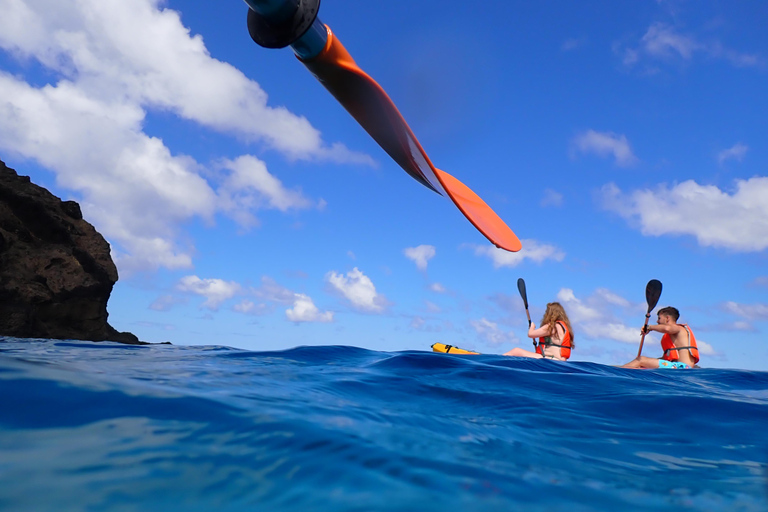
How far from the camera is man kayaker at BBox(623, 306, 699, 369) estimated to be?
9.02 metres

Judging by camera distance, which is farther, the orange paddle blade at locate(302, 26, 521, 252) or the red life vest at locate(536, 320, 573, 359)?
the red life vest at locate(536, 320, 573, 359)

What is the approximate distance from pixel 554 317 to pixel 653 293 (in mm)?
2777

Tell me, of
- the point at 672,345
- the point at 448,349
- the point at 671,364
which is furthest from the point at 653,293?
the point at 448,349

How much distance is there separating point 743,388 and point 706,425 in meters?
3.11

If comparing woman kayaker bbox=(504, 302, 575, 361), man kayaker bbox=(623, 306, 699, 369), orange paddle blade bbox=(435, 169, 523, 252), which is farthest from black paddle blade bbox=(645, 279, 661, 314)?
orange paddle blade bbox=(435, 169, 523, 252)

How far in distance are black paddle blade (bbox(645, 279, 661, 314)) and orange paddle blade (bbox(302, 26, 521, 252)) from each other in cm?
892

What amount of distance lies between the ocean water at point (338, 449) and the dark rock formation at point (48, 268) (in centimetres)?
786

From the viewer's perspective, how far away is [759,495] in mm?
1536

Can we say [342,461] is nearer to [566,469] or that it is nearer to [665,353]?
[566,469]

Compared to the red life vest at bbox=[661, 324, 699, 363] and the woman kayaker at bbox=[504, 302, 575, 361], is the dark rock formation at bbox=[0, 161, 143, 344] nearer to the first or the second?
the woman kayaker at bbox=[504, 302, 575, 361]

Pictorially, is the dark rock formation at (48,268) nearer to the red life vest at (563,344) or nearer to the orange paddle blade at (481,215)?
the orange paddle blade at (481,215)

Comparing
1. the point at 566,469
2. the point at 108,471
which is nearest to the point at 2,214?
the point at 108,471

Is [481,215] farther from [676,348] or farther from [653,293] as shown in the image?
[653,293]

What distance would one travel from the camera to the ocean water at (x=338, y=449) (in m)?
1.22
